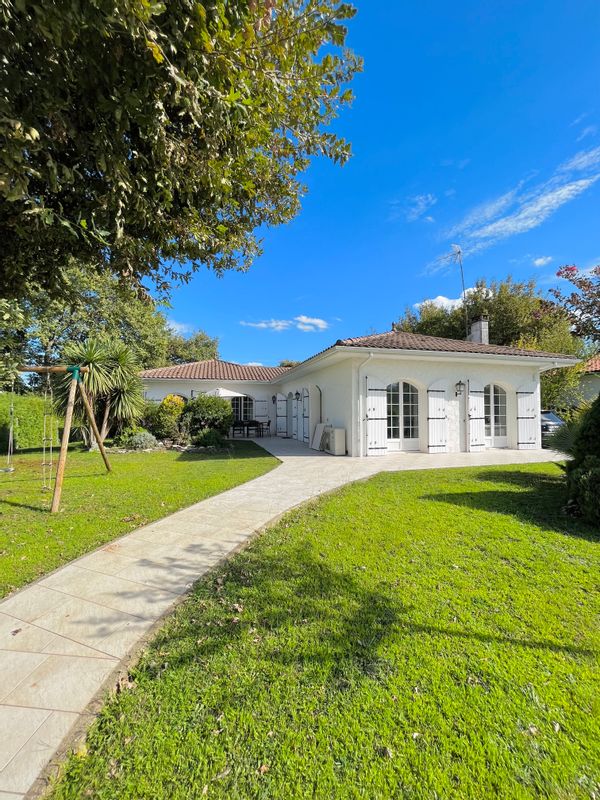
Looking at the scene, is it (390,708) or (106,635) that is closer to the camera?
(390,708)

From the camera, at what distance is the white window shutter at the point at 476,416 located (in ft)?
39.2

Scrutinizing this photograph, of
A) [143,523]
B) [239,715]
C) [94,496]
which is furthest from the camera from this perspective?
[94,496]

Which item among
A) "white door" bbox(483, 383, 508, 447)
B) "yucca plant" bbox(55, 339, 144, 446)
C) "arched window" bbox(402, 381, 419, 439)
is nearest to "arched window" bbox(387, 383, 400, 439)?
"arched window" bbox(402, 381, 419, 439)

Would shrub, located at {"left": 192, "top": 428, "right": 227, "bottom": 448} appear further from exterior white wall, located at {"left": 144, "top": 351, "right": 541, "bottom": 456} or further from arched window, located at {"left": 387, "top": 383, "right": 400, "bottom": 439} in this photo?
arched window, located at {"left": 387, "top": 383, "right": 400, "bottom": 439}

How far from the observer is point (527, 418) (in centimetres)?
1273

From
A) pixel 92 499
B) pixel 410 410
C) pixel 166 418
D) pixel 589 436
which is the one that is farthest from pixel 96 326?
pixel 589 436

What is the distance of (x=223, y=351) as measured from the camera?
38750mm

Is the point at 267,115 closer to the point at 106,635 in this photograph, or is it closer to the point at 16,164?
the point at 16,164

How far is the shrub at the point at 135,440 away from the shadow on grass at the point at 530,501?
34.0 ft

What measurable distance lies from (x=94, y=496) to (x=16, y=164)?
5.64 metres

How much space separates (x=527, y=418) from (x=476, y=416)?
2.34 m

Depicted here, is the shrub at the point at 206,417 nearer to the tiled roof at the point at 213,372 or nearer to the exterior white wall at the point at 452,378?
the tiled roof at the point at 213,372

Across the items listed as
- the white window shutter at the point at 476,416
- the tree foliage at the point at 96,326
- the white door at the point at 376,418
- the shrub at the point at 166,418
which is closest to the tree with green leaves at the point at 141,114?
the white door at the point at 376,418

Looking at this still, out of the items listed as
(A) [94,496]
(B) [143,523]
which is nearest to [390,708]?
(B) [143,523]
